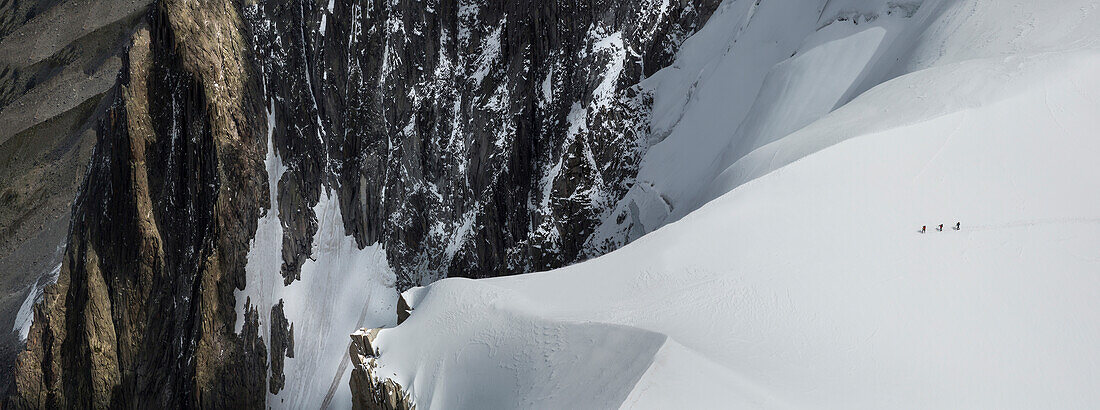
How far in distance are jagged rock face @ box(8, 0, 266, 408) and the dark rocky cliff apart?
0.08 meters

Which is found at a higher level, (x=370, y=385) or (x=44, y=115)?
(x=44, y=115)

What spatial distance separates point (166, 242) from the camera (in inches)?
1358

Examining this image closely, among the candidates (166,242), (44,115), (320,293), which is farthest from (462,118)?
(44,115)

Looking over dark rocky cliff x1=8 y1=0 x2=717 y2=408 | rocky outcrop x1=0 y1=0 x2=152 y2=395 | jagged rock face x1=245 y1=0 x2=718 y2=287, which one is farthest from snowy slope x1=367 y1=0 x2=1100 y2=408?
rocky outcrop x1=0 y1=0 x2=152 y2=395

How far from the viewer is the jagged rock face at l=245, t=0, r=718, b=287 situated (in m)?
29.8

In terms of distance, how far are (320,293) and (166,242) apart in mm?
7274

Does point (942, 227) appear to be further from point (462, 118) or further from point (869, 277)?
point (462, 118)

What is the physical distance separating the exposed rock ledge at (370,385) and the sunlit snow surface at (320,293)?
15.0 metres

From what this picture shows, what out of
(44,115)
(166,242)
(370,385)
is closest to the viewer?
(370,385)

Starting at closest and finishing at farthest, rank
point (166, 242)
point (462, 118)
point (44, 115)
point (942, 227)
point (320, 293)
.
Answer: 1. point (942, 227)
2. point (462, 118)
3. point (166, 242)
4. point (320, 293)
5. point (44, 115)

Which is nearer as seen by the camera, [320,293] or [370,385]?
[370,385]

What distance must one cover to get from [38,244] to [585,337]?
164 feet

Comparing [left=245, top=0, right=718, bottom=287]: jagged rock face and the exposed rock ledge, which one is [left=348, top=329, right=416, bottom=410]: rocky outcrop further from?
[left=245, top=0, right=718, bottom=287]: jagged rock face

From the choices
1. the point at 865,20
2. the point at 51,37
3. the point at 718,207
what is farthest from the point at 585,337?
the point at 51,37
